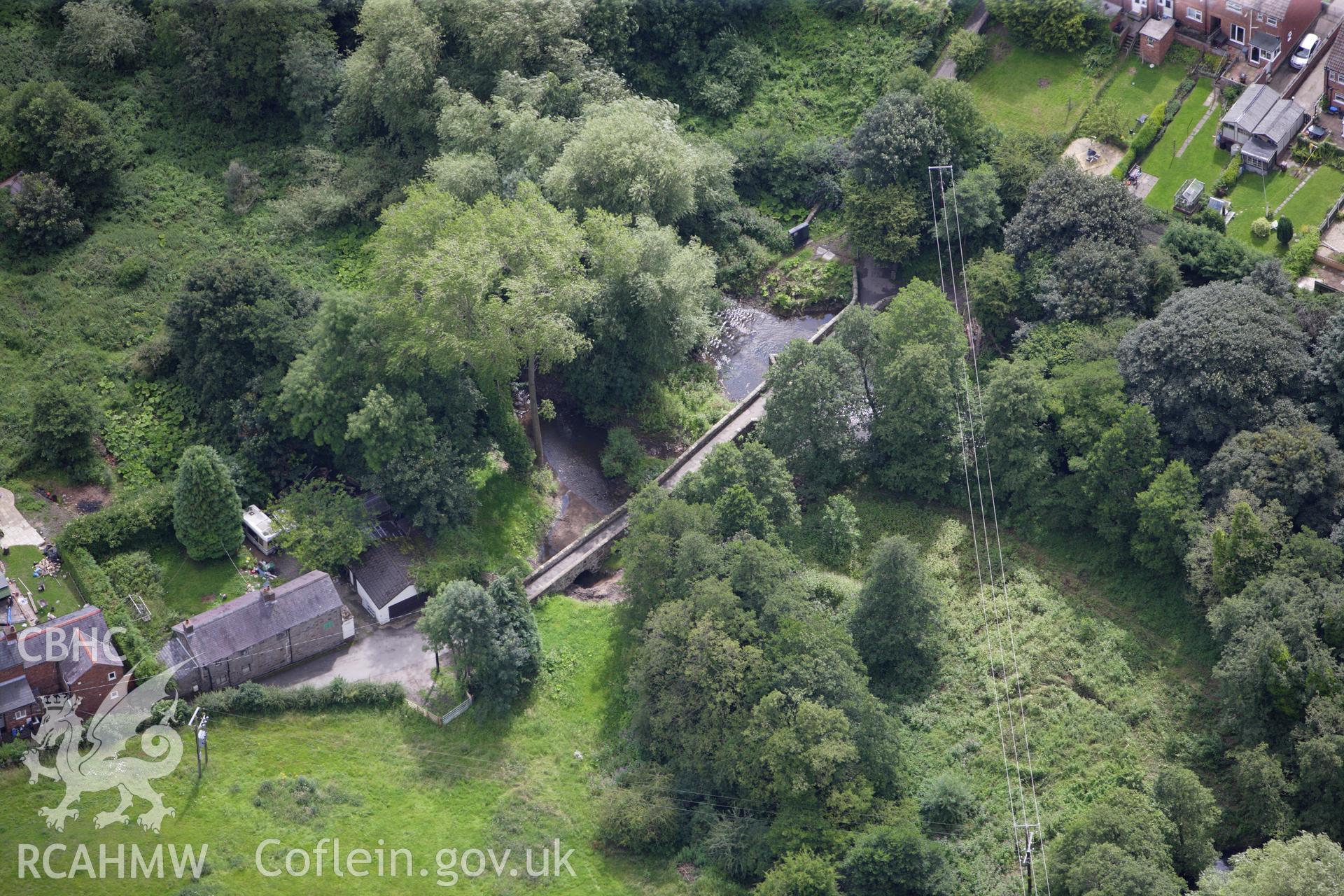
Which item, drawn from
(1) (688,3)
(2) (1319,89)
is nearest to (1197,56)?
(2) (1319,89)

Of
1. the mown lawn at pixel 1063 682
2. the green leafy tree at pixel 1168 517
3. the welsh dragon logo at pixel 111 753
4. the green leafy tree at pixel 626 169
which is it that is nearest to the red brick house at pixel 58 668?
the welsh dragon logo at pixel 111 753

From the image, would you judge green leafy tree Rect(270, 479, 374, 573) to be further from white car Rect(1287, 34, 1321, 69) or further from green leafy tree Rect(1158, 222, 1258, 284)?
white car Rect(1287, 34, 1321, 69)

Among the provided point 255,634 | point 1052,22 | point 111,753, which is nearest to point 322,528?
point 255,634

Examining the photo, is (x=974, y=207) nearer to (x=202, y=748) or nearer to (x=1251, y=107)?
(x=1251, y=107)

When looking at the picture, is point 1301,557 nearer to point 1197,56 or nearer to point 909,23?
point 1197,56

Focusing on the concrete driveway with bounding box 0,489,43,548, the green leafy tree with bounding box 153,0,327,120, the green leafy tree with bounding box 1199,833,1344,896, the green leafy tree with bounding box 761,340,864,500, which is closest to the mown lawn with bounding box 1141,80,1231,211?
the green leafy tree with bounding box 761,340,864,500
